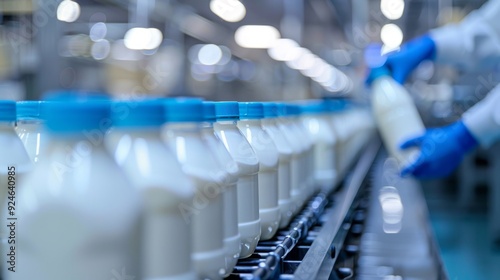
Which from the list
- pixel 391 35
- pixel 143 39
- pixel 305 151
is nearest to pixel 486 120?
pixel 305 151

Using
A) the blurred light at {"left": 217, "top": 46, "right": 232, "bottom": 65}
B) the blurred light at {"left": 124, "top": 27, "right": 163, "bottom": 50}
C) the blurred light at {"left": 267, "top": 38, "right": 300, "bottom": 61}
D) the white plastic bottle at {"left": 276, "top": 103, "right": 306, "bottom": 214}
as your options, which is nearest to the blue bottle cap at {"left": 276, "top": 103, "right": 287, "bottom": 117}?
Result: the white plastic bottle at {"left": 276, "top": 103, "right": 306, "bottom": 214}

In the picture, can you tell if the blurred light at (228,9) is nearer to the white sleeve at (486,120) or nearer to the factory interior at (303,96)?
the factory interior at (303,96)

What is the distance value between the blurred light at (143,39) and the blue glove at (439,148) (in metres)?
2.93

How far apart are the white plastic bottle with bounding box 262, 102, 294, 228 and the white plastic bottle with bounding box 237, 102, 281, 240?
66 mm

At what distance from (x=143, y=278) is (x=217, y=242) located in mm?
163

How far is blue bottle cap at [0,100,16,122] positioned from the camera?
0.72 meters

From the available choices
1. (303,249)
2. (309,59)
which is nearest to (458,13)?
(309,59)

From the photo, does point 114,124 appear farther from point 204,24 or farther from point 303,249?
point 204,24

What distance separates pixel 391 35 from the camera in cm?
689

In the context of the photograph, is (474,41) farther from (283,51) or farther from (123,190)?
(283,51)

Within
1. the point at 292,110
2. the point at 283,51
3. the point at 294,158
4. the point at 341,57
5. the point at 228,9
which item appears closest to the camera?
the point at 294,158

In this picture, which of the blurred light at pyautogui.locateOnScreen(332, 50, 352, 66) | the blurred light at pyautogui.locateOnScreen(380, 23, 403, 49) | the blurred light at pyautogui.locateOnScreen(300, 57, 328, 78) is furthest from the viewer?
the blurred light at pyautogui.locateOnScreen(300, 57, 328, 78)

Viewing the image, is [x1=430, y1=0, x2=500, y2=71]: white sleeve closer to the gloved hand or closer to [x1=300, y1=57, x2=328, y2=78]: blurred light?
the gloved hand

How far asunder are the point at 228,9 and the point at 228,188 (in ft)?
12.8
